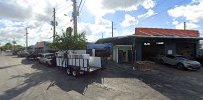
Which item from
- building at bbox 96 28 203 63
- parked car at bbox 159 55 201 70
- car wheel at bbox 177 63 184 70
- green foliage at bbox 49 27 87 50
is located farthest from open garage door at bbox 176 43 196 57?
green foliage at bbox 49 27 87 50

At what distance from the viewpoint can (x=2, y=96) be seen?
12.9 metres

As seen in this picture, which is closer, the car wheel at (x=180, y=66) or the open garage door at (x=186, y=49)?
the car wheel at (x=180, y=66)

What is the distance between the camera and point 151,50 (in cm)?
3203

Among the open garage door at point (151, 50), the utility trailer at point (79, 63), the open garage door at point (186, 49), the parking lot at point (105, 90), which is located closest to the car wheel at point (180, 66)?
the open garage door at point (151, 50)

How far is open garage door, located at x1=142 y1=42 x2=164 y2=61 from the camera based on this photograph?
31472 millimetres

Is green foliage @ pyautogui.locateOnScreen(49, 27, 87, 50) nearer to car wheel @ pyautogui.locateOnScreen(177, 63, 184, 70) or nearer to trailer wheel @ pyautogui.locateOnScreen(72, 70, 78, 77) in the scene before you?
trailer wheel @ pyautogui.locateOnScreen(72, 70, 78, 77)

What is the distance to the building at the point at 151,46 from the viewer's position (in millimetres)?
30031

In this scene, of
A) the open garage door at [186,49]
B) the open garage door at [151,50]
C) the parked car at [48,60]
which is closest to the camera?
the parked car at [48,60]

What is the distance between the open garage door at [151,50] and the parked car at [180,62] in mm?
2859

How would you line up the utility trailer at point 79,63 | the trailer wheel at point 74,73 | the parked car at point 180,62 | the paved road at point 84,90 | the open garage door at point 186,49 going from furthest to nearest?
the open garage door at point 186,49 → the parked car at point 180,62 → the trailer wheel at point 74,73 → the utility trailer at point 79,63 → the paved road at point 84,90

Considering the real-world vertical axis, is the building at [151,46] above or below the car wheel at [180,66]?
above

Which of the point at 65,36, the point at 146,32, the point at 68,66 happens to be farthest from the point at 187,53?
A: the point at 68,66

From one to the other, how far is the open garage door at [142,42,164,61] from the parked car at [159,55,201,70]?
9.38ft

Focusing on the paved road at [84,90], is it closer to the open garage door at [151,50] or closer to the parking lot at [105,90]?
the parking lot at [105,90]
